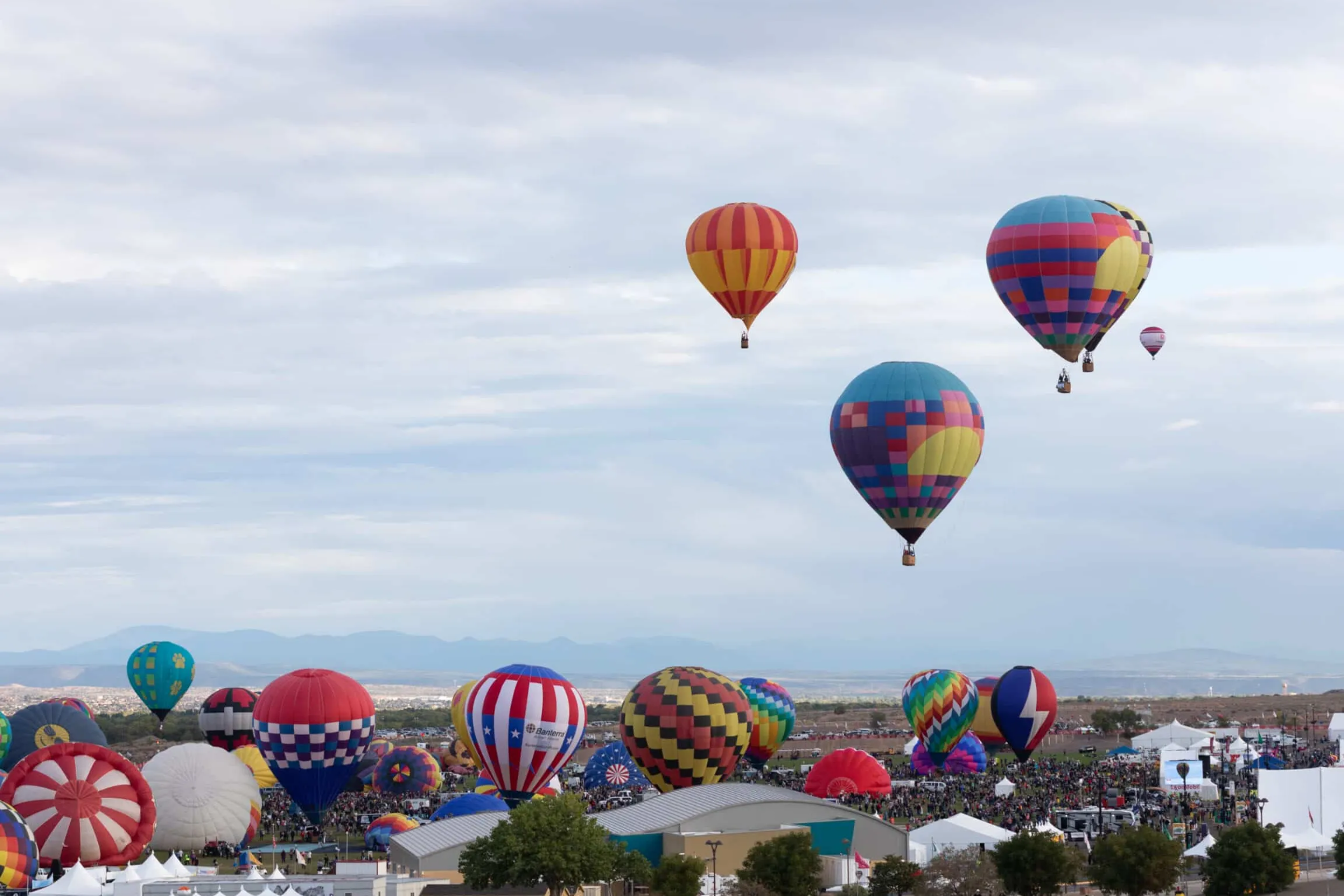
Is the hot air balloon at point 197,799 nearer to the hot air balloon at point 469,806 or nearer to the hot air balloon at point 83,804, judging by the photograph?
the hot air balloon at point 469,806

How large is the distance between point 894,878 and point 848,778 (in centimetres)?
1936

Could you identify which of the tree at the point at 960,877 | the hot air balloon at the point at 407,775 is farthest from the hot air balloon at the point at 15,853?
the hot air balloon at the point at 407,775

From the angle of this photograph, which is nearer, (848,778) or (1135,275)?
(1135,275)

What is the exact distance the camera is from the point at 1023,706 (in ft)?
217

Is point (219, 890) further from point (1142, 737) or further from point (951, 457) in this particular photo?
point (1142, 737)

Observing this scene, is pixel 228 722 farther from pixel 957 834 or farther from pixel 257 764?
pixel 957 834

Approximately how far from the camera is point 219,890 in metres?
34.9

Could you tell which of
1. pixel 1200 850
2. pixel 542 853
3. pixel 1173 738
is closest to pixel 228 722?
pixel 542 853

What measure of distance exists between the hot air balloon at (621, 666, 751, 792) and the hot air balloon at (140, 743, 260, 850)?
38.2 feet

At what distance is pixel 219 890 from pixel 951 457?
23.8m

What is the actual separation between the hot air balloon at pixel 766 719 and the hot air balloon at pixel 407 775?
11771 millimetres

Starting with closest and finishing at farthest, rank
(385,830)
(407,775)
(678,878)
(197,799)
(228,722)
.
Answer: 1. (678,878)
2. (197,799)
3. (385,830)
4. (407,775)
5. (228,722)

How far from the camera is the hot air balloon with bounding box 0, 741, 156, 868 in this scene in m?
40.3

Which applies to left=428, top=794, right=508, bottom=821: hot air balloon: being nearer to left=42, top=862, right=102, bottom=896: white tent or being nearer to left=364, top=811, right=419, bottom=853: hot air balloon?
left=364, top=811, right=419, bottom=853: hot air balloon
